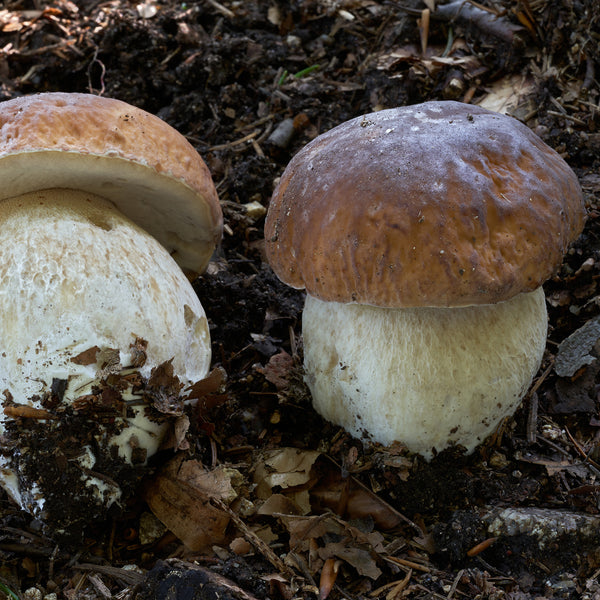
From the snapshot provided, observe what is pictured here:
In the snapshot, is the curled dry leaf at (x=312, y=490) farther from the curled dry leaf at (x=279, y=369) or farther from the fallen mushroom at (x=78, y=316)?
the fallen mushroom at (x=78, y=316)

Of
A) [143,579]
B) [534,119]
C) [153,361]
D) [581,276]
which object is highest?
[534,119]

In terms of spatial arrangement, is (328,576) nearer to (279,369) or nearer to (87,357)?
(279,369)

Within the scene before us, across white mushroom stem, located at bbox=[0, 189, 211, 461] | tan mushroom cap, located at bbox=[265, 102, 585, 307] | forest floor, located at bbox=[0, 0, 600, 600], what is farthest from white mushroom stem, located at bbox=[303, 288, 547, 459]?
white mushroom stem, located at bbox=[0, 189, 211, 461]

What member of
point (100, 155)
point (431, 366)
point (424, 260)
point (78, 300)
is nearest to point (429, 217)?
point (424, 260)

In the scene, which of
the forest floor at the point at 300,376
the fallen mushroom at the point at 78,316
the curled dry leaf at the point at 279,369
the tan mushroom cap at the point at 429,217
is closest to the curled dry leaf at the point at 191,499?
the forest floor at the point at 300,376

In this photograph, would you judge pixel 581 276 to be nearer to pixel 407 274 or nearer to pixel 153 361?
pixel 407 274

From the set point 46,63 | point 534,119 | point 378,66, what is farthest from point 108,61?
point 534,119
